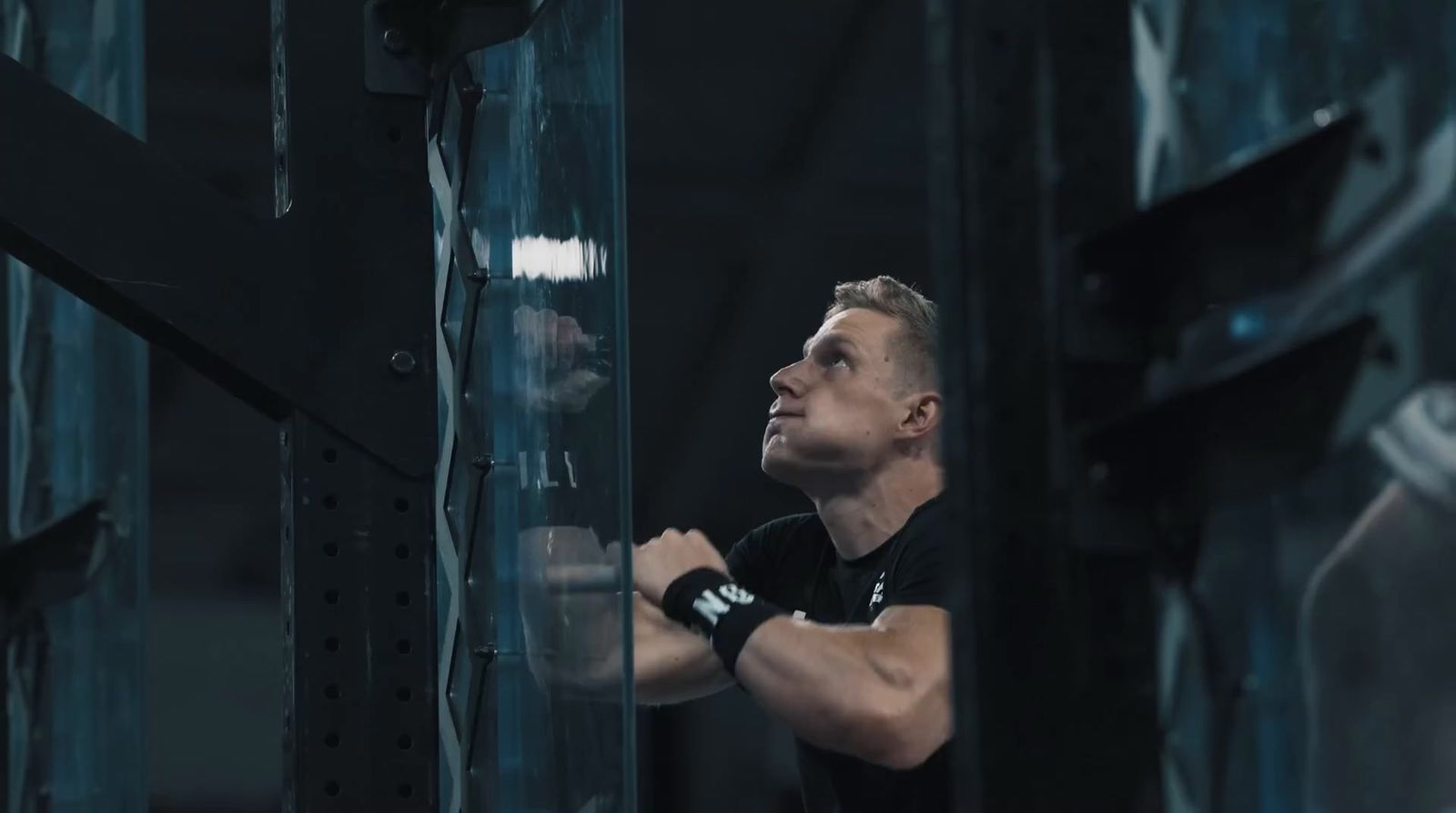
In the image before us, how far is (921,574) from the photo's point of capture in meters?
2.74

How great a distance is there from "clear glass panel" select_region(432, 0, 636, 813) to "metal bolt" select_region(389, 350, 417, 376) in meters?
0.08

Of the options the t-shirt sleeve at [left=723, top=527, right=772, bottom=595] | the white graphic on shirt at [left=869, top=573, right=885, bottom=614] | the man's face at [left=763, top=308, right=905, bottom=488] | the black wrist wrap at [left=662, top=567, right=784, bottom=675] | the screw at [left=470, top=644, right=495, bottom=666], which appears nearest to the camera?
the screw at [left=470, top=644, right=495, bottom=666]

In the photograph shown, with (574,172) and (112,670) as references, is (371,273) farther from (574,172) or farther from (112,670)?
(112,670)

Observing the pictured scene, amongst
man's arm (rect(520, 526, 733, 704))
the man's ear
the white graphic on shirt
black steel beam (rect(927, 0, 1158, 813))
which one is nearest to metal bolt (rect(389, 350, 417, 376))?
man's arm (rect(520, 526, 733, 704))

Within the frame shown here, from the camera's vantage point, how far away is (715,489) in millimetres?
5352

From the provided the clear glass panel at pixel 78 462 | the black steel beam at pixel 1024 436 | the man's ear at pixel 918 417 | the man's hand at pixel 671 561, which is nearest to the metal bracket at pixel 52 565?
the clear glass panel at pixel 78 462

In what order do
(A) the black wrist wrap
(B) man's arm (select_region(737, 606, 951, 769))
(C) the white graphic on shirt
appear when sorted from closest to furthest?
1. (B) man's arm (select_region(737, 606, 951, 769))
2. (A) the black wrist wrap
3. (C) the white graphic on shirt

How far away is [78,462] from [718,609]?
85cm

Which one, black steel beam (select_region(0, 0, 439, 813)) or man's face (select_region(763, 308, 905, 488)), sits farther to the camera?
Result: man's face (select_region(763, 308, 905, 488))

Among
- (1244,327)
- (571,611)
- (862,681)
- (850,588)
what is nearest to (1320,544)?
(1244,327)

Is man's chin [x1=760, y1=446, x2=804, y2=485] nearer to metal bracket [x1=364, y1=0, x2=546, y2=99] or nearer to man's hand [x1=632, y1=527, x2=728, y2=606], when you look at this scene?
man's hand [x1=632, y1=527, x2=728, y2=606]

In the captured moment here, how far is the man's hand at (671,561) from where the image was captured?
273 cm

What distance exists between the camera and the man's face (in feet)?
9.63

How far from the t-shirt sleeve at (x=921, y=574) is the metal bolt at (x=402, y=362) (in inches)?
39.4
